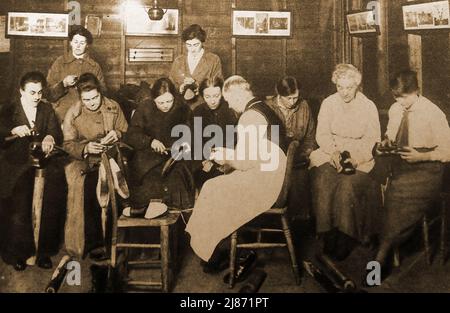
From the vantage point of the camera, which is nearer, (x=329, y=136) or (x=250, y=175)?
(x=250, y=175)

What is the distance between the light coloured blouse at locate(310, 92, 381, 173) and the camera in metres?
3.48

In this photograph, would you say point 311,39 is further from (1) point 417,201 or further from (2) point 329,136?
(1) point 417,201

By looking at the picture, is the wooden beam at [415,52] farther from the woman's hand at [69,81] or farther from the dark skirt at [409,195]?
the woman's hand at [69,81]

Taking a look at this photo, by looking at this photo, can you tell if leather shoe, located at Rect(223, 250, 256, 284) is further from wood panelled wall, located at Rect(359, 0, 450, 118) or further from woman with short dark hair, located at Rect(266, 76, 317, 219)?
wood panelled wall, located at Rect(359, 0, 450, 118)

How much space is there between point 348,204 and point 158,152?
1471mm

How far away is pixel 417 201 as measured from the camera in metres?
3.33

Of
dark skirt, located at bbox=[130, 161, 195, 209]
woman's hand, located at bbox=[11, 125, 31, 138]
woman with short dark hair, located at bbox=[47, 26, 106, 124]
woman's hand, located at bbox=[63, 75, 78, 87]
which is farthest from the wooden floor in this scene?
woman's hand, located at bbox=[63, 75, 78, 87]

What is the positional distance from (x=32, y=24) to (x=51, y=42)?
0.19 meters

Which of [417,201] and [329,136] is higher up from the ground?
[329,136]

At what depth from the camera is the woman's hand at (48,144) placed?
332 cm

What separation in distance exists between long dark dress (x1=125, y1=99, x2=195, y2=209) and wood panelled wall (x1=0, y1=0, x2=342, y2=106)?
1.84 ft

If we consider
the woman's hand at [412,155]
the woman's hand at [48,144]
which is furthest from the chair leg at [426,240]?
the woman's hand at [48,144]

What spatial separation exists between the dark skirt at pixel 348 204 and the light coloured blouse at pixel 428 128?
1.54ft

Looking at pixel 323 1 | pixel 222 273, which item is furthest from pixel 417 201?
pixel 323 1
